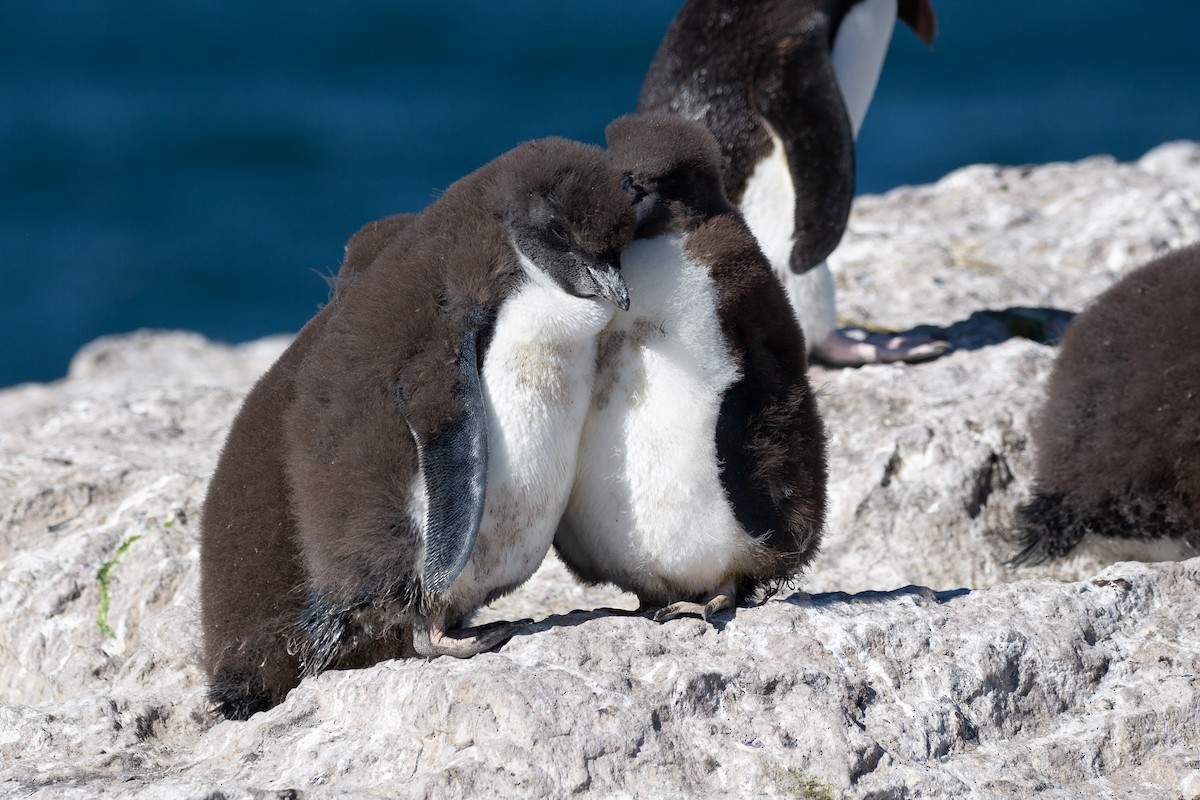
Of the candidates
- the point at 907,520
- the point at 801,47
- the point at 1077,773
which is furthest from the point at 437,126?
the point at 1077,773

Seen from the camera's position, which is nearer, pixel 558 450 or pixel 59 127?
pixel 558 450

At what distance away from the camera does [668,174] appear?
124 inches

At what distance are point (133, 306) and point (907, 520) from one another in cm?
1365

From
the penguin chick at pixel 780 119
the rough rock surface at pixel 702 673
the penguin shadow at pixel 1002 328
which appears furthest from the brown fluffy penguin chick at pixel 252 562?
the penguin shadow at pixel 1002 328

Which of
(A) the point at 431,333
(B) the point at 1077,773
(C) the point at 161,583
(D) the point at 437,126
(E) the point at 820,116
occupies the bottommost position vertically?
(B) the point at 1077,773

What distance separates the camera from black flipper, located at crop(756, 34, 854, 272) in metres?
5.75

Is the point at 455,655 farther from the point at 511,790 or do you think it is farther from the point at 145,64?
the point at 145,64

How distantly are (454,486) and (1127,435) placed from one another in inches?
79.4

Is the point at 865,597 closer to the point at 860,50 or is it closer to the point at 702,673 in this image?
the point at 702,673

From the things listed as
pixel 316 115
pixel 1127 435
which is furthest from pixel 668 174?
pixel 316 115

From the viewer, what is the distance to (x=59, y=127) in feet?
64.0

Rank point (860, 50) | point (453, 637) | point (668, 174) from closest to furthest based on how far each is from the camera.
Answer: point (453, 637) < point (668, 174) < point (860, 50)

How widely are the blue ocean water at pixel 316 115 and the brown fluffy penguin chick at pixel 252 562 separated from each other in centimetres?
1237

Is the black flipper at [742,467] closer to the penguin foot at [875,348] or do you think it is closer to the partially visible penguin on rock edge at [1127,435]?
the partially visible penguin on rock edge at [1127,435]
